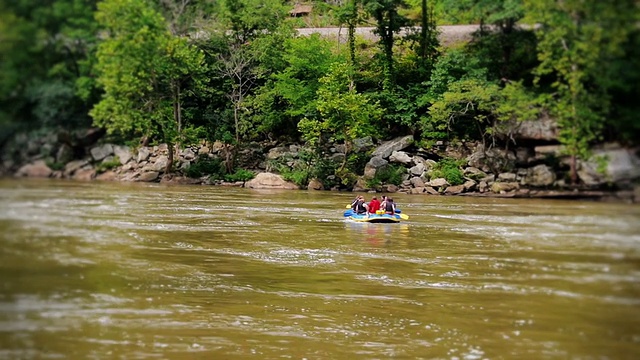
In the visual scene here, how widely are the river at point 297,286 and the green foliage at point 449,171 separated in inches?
159

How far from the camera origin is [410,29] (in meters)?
27.0

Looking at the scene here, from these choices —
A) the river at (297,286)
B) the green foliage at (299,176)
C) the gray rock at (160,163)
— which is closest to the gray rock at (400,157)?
the green foliage at (299,176)

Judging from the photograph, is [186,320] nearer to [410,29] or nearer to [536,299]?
[536,299]

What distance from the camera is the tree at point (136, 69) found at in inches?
133

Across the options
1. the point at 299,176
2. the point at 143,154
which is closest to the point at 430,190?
the point at 299,176

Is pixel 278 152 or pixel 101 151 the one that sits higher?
pixel 278 152

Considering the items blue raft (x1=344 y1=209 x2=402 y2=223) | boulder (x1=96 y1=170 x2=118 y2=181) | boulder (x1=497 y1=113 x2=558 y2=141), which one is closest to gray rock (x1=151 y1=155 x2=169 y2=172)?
boulder (x1=96 y1=170 x2=118 y2=181)

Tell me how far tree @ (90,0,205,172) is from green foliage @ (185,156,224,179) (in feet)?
4.20

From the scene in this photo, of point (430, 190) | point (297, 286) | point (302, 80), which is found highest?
point (302, 80)

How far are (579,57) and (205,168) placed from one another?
4.29 meters

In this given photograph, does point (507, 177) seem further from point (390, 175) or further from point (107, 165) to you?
point (390, 175)

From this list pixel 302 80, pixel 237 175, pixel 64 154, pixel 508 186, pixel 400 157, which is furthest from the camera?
pixel 302 80

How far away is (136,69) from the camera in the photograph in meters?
3.45

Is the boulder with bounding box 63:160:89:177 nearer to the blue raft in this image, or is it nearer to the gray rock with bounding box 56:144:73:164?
the gray rock with bounding box 56:144:73:164
